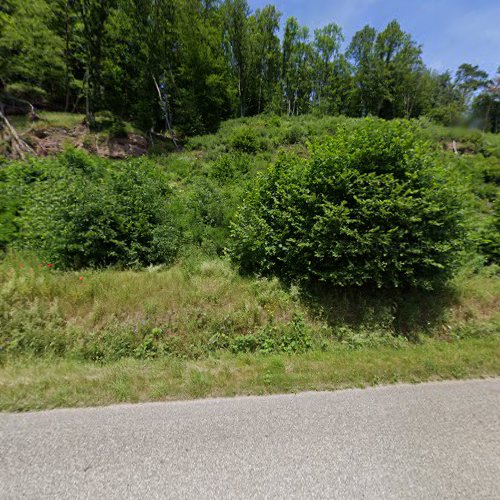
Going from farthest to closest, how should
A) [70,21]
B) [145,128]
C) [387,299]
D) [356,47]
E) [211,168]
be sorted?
[356,47] < [145,128] < [70,21] < [211,168] < [387,299]

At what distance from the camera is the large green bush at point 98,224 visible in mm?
5848

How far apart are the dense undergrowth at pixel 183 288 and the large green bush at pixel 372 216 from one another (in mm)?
72

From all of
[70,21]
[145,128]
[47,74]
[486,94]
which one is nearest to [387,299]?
[145,128]

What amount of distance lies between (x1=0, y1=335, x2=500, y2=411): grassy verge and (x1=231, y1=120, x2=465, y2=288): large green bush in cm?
150

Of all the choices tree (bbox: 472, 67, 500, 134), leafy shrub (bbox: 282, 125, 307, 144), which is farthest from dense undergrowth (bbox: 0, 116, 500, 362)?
tree (bbox: 472, 67, 500, 134)

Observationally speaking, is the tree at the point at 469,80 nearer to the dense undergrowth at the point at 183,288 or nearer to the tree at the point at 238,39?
the tree at the point at 238,39

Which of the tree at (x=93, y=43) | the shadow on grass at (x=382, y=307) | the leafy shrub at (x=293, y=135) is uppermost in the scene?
the tree at (x=93, y=43)

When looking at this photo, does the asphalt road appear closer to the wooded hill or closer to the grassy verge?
the grassy verge

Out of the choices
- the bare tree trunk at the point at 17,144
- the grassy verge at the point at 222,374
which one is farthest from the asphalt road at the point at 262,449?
the bare tree trunk at the point at 17,144

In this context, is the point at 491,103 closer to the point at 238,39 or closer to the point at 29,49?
the point at 238,39

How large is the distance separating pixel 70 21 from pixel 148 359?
3136cm

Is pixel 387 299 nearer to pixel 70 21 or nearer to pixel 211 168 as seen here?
pixel 211 168

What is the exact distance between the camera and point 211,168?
1540 cm

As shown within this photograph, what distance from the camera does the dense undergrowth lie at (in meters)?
4.38
